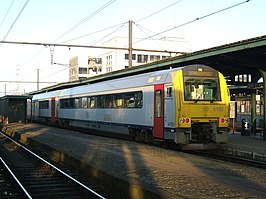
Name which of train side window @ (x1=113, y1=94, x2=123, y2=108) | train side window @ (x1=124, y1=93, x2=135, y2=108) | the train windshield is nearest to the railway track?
train side window @ (x1=124, y1=93, x2=135, y2=108)

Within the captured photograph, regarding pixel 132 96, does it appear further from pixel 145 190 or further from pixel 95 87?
pixel 145 190

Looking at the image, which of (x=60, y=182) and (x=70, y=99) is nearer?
(x=60, y=182)

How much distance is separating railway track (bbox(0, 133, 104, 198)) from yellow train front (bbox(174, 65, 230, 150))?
498cm

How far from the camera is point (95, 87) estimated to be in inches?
893


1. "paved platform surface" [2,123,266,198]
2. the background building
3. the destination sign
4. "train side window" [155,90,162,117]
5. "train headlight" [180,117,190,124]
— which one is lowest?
"paved platform surface" [2,123,266,198]

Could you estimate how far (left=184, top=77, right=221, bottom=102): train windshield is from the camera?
46.7 ft

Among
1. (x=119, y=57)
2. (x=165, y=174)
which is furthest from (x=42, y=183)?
(x=119, y=57)

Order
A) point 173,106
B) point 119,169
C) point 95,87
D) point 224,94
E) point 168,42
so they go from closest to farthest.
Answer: point 119,169 < point 173,106 < point 224,94 < point 95,87 < point 168,42

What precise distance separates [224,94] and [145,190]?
30.3 feet

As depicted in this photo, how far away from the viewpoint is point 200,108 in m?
14.2

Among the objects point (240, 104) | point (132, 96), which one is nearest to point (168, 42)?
point (240, 104)

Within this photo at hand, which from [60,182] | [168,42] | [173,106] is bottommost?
[60,182]

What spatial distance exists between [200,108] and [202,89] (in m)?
0.89

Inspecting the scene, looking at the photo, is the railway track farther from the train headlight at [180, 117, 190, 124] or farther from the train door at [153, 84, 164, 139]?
the train headlight at [180, 117, 190, 124]
